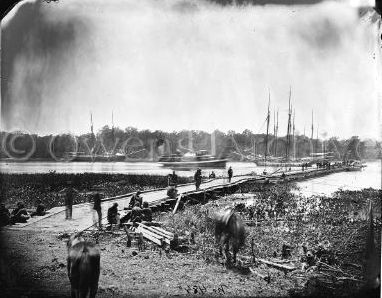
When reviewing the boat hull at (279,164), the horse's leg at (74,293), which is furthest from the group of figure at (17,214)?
the boat hull at (279,164)

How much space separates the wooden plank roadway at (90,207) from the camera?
6426 millimetres

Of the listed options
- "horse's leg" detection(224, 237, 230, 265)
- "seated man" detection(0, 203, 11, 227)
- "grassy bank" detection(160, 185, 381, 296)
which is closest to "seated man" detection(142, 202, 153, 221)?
"grassy bank" detection(160, 185, 381, 296)

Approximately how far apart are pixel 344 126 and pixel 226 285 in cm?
354

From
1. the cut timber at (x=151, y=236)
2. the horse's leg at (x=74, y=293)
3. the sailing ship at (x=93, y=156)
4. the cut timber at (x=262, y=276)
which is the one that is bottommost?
the horse's leg at (x=74, y=293)

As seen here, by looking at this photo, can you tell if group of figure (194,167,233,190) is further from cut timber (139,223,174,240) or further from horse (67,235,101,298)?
horse (67,235,101,298)

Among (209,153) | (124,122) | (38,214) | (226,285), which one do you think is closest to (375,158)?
(209,153)

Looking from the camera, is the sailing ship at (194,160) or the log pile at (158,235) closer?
the log pile at (158,235)

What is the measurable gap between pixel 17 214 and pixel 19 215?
0.16 ft

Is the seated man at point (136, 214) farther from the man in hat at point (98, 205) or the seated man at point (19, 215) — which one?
the seated man at point (19, 215)

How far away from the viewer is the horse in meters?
5.23

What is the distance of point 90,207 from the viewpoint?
21.6ft

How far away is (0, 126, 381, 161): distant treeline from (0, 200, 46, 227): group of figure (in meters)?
0.93

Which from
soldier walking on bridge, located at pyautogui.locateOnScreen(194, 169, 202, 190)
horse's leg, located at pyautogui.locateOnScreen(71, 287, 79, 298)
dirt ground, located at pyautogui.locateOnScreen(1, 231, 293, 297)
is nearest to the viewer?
horse's leg, located at pyautogui.locateOnScreen(71, 287, 79, 298)

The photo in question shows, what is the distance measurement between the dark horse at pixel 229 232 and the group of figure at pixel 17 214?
3.30 metres
